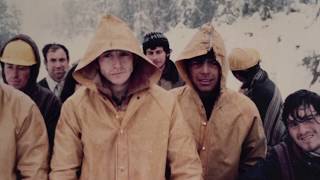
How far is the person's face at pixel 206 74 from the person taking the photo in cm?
291

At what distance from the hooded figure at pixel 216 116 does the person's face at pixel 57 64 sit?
1.96 meters

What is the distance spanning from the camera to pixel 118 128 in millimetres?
2324

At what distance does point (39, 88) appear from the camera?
→ 10.4 ft

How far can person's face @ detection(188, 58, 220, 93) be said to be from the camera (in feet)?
9.54

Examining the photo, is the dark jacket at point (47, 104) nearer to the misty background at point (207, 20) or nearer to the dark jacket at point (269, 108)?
the dark jacket at point (269, 108)

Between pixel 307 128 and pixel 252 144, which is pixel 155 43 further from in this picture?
pixel 307 128

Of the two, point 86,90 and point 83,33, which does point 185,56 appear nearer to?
point 86,90

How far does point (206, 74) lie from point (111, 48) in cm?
78

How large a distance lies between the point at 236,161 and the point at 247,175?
475mm

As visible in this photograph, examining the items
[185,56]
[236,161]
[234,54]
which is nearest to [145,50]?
[234,54]

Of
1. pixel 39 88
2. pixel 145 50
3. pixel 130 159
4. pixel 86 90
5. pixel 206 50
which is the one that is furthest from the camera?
pixel 145 50

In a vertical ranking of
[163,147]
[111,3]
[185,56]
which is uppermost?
[111,3]

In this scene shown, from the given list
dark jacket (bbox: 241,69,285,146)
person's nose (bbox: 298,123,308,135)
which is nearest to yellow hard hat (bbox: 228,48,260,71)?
dark jacket (bbox: 241,69,285,146)

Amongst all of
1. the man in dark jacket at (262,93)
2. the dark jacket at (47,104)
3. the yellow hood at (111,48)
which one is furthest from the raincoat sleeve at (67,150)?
the man in dark jacket at (262,93)
